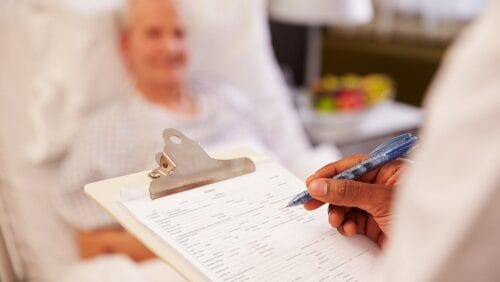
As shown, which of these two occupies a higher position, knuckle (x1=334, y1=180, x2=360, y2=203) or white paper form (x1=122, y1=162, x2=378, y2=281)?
knuckle (x1=334, y1=180, x2=360, y2=203)

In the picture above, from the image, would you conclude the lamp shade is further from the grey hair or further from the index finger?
the index finger

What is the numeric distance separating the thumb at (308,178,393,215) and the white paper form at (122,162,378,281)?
0.04 metres

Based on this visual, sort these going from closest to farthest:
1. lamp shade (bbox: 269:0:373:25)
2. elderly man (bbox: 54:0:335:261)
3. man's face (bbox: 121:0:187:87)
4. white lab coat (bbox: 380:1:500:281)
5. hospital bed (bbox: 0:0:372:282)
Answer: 1. white lab coat (bbox: 380:1:500:281)
2. hospital bed (bbox: 0:0:372:282)
3. elderly man (bbox: 54:0:335:261)
4. man's face (bbox: 121:0:187:87)
5. lamp shade (bbox: 269:0:373:25)

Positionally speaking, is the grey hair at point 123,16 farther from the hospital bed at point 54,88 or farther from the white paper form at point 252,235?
the white paper form at point 252,235

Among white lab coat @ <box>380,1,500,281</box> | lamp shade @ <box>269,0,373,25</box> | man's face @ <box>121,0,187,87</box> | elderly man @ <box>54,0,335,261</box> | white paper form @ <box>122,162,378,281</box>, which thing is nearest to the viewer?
white lab coat @ <box>380,1,500,281</box>

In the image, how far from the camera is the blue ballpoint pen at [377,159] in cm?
51

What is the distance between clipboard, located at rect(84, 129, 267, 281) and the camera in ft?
1.70

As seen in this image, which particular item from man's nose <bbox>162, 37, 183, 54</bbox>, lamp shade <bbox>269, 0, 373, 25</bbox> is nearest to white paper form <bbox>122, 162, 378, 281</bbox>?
man's nose <bbox>162, 37, 183, 54</bbox>

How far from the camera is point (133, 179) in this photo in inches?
22.5

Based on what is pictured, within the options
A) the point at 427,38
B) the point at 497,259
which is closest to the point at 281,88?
the point at 427,38

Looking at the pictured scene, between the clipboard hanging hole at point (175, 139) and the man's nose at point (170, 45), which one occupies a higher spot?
the man's nose at point (170, 45)

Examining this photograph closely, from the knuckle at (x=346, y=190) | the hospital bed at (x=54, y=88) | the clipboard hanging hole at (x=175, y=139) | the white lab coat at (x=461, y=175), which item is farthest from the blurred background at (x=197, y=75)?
the white lab coat at (x=461, y=175)

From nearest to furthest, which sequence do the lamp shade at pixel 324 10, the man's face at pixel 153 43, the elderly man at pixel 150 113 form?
the elderly man at pixel 150 113
the man's face at pixel 153 43
the lamp shade at pixel 324 10

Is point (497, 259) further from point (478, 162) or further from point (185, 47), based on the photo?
point (185, 47)
